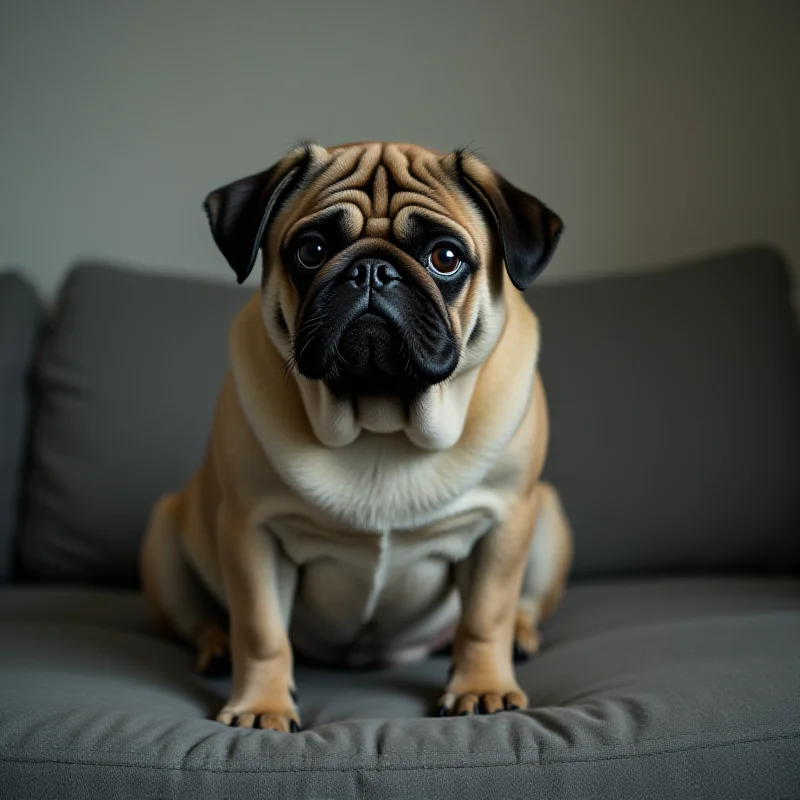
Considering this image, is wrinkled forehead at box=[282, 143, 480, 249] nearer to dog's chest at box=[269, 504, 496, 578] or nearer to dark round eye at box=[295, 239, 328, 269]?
dark round eye at box=[295, 239, 328, 269]

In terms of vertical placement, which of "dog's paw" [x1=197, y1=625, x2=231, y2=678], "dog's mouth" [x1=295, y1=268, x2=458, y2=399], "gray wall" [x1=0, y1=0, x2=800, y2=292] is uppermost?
"gray wall" [x1=0, y1=0, x2=800, y2=292]

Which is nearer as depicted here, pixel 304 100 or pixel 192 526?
pixel 192 526

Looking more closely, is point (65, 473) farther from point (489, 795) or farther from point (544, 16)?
point (544, 16)

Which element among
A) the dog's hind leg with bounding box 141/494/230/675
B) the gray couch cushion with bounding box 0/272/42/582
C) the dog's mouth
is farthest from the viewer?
the gray couch cushion with bounding box 0/272/42/582

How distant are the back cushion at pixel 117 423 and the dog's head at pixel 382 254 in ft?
2.84

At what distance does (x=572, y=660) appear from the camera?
59.6 inches

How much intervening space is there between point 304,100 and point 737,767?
85.1 inches

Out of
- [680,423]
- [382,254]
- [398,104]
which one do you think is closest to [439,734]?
[382,254]

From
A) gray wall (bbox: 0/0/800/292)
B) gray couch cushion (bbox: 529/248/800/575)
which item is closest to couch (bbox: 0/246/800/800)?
gray couch cushion (bbox: 529/248/800/575)

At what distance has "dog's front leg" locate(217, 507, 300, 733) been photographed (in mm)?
1341

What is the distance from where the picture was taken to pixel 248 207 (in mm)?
1345

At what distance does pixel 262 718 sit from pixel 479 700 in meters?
0.29

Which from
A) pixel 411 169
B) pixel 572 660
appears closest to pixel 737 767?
pixel 572 660

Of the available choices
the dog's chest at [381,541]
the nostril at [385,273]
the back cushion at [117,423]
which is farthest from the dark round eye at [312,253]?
the back cushion at [117,423]
